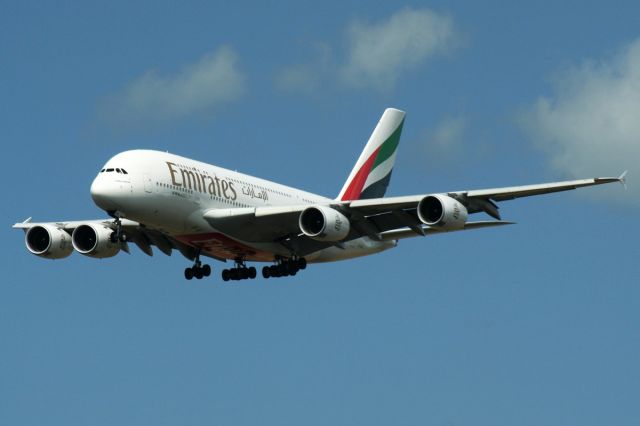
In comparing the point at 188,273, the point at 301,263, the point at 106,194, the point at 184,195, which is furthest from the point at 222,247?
the point at 106,194

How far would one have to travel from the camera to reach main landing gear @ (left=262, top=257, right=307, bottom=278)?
2445 inches

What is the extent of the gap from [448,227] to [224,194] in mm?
9699

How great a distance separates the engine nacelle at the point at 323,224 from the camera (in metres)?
56.8

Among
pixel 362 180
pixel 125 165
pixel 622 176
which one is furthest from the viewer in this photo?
pixel 362 180

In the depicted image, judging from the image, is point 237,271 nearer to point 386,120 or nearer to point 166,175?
point 166,175

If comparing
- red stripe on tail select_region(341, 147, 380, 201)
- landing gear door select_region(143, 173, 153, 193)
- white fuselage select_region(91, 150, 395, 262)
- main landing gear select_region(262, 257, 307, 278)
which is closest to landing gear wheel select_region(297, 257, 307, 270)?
main landing gear select_region(262, 257, 307, 278)

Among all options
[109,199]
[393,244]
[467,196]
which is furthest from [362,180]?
[109,199]

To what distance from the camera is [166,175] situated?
56094mm

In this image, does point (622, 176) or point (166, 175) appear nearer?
point (622, 176)

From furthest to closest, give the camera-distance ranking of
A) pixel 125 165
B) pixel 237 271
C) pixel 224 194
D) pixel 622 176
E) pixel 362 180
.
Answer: pixel 362 180 < pixel 237 271 < pixel 224 194 < pixel 125 165 < pixel 622 176

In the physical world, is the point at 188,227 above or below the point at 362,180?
below

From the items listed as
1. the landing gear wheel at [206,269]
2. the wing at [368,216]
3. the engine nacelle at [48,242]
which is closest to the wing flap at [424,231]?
the wing at [368,216]

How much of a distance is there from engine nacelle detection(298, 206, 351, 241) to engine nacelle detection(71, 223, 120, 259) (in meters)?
9.33

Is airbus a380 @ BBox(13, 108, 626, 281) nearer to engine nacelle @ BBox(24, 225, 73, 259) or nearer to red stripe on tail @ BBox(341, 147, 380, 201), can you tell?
engine nacelle @ BBox(24, 225, 73, 259)
